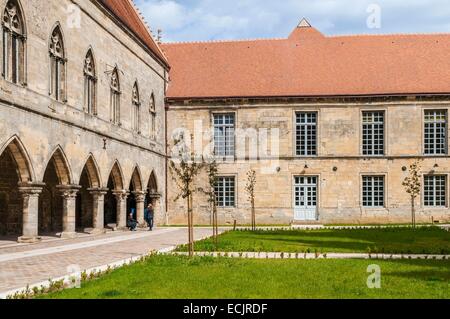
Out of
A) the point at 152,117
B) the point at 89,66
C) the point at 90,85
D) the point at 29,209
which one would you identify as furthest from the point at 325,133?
the point at 29,209

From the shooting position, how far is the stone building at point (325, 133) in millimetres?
33500

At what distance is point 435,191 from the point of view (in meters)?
33.5

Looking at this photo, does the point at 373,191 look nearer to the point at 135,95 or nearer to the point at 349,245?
the point at 135,95

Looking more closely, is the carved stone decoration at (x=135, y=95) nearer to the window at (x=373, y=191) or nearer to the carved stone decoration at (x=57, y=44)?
the carved stone decoration at (x=57, y=44)

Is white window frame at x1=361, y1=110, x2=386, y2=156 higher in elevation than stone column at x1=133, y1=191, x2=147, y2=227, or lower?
higher

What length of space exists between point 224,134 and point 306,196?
548 centimetres

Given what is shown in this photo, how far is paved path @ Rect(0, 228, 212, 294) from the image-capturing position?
1122 cm

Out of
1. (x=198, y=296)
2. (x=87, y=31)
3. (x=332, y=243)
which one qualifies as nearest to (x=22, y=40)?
(x=87, y=31)

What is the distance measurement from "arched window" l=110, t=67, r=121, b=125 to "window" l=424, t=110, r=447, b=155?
53.6 ft

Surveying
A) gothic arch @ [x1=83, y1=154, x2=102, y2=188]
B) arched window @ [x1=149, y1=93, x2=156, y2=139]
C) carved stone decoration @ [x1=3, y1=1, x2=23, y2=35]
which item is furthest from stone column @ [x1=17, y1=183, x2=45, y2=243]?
arched window @ [x1=149, y1=93, x2=156, y2=139]

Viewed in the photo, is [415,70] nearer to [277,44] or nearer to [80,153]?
Result: [277,44]

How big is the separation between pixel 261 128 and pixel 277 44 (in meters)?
5.82

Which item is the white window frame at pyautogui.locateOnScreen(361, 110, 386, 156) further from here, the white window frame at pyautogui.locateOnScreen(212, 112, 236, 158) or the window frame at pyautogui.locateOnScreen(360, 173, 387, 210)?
the white window frame at pyautogui.locateOnScreen(212, 112, 236, 158)

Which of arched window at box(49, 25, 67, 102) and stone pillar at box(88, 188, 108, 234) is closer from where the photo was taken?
arched window at box(49, 25, 67, 102)
